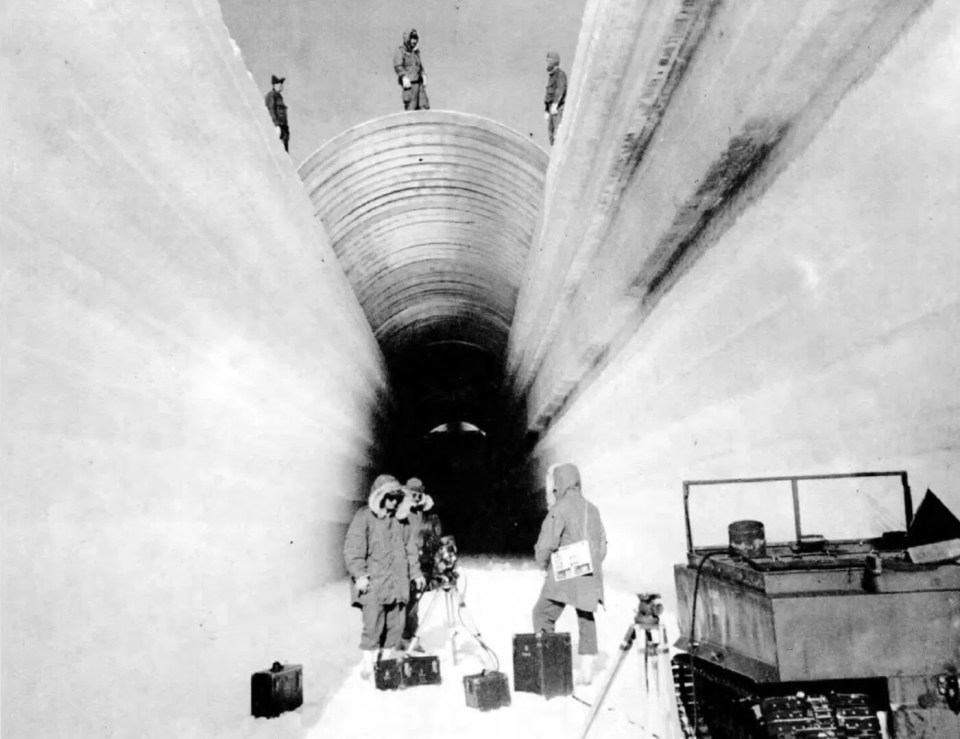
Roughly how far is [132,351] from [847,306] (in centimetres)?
472

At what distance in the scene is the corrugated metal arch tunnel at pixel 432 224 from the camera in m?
9.71

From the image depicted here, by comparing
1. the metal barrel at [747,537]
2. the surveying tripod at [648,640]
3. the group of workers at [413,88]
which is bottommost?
the surveying tripod at [648,640]

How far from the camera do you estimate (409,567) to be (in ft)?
22.0

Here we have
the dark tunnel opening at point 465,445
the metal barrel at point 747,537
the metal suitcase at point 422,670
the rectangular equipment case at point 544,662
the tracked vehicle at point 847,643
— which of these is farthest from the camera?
the dark tunnel opening at point 465,445

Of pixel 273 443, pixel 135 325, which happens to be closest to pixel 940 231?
pixel 135 325

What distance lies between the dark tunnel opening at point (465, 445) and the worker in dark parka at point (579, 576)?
13.3 metres

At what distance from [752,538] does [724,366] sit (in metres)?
3.54

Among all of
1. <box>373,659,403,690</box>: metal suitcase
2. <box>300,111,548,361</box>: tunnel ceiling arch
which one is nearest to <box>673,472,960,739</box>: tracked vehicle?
<box>373,659,403,690</box>: metal suitcase

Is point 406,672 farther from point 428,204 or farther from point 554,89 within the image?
point 554,89

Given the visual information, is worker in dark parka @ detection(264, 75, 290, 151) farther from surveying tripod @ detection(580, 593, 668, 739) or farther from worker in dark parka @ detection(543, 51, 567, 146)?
surveying tripod @ detection(580, 593, 668, 739)

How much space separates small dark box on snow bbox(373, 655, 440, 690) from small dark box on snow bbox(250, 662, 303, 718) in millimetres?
718

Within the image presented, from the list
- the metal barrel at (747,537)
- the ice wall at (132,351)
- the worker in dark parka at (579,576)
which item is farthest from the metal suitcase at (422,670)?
the metal barrel at (747,537)

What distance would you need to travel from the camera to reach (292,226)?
8.31 meters

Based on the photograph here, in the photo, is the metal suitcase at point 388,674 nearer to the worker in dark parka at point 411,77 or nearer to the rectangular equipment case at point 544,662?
the rectangular equipment case at point 544,662
